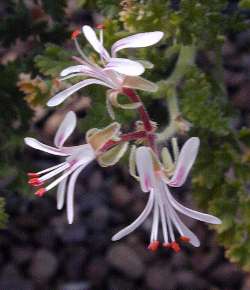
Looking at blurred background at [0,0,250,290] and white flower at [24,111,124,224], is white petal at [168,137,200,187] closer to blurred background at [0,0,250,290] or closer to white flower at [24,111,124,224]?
white flower at [24,111,124,224]

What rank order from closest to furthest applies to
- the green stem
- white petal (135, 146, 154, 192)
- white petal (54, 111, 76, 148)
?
white petal (135, 146, 154, 192)
white petal (54, 111, 76, 148)
the green stem

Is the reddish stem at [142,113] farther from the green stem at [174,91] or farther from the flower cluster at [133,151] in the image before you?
the green stem at [174,91]

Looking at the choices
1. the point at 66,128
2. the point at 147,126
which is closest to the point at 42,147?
the point at 66,128

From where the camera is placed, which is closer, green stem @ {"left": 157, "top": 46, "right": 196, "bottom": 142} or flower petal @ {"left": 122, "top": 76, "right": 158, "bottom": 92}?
flower petal @ {"left": 122, "top": 76, "right": 158, "bottom": 92}

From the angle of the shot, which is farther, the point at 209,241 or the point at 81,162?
the point at 209,241

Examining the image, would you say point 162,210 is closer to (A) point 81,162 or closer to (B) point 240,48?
(A) point 81,162

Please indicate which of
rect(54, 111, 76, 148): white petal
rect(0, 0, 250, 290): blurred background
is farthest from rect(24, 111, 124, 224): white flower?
rect(0, 0, 250, 290): blurred background

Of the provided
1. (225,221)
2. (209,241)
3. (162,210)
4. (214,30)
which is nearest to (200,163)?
(225,221)
